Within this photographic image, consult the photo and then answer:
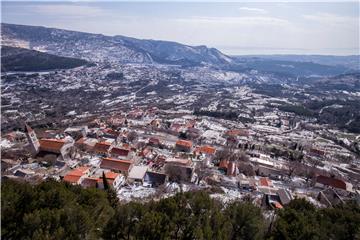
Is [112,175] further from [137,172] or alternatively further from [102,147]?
[102,147]

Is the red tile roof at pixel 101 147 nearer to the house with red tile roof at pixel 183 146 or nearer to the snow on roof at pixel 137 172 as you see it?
the snow on roof at pixel 137 172

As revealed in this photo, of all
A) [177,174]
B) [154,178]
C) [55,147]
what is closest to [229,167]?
[177,174]

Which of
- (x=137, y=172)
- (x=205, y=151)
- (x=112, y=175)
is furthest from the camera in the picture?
(x=205, y=151)

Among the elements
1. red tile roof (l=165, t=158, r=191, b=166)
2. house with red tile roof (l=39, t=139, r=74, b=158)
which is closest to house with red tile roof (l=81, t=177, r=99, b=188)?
house with red tile roof (l=39, t=139, r=74, b=158)

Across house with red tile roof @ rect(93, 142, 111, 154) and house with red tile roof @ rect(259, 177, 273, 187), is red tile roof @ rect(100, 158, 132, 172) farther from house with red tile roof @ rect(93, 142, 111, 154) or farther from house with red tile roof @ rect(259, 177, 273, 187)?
house with red tile roof @ rect(259, 177, 273, 187)

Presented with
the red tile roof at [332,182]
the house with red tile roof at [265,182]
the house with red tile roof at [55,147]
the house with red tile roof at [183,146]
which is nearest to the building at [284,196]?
the house with red tile roof at [265,182]
